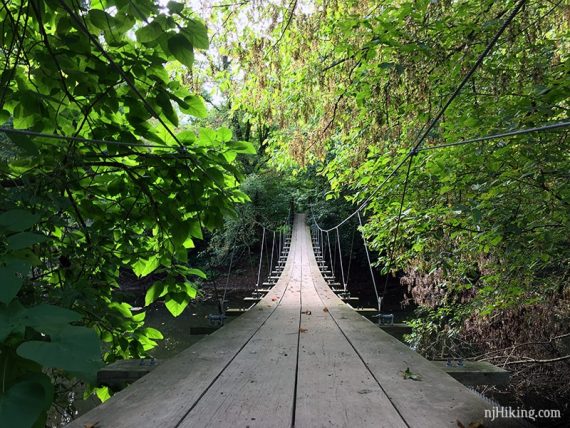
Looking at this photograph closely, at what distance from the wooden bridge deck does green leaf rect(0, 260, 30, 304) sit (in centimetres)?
42

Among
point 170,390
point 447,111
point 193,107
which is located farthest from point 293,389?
point 447,111

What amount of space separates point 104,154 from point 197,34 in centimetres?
57

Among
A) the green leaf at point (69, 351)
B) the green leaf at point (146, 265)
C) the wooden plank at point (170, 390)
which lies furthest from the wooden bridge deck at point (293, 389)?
the green leaf at point (69, 351)

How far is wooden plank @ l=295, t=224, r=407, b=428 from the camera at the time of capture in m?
0.80

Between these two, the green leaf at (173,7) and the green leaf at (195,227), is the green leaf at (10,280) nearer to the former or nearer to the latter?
the green leaf at (173,7)

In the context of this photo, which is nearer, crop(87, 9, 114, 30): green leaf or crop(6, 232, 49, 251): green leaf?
crop(6, 232, 49, 251): green leaf

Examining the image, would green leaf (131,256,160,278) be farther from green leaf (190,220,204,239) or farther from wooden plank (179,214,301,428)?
wooden plank (179,214,301,428)

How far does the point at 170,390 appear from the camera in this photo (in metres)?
0.95

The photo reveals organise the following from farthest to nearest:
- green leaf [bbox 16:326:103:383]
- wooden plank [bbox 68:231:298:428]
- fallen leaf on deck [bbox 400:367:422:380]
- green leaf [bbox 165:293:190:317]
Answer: green leaf [bbox 165:293:190:317], fallen leaf on deck [bbox 400:367:422:380], wooden plank [bbox 68:231:298:428], green leaf [bbox 16:326:103:383]

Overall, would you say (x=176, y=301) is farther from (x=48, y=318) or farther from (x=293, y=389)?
(x=48, y=318)

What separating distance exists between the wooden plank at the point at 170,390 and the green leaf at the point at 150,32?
83 cm

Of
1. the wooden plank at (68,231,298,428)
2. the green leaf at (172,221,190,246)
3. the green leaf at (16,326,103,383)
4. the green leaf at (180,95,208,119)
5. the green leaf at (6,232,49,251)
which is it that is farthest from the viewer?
the green leaf at (172,221,190,246)

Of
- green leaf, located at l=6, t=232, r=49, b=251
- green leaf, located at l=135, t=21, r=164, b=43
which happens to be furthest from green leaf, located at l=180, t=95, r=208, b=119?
green leaf, located at l=6, t=232, r=49, b=251

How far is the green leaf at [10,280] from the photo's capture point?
43cm
